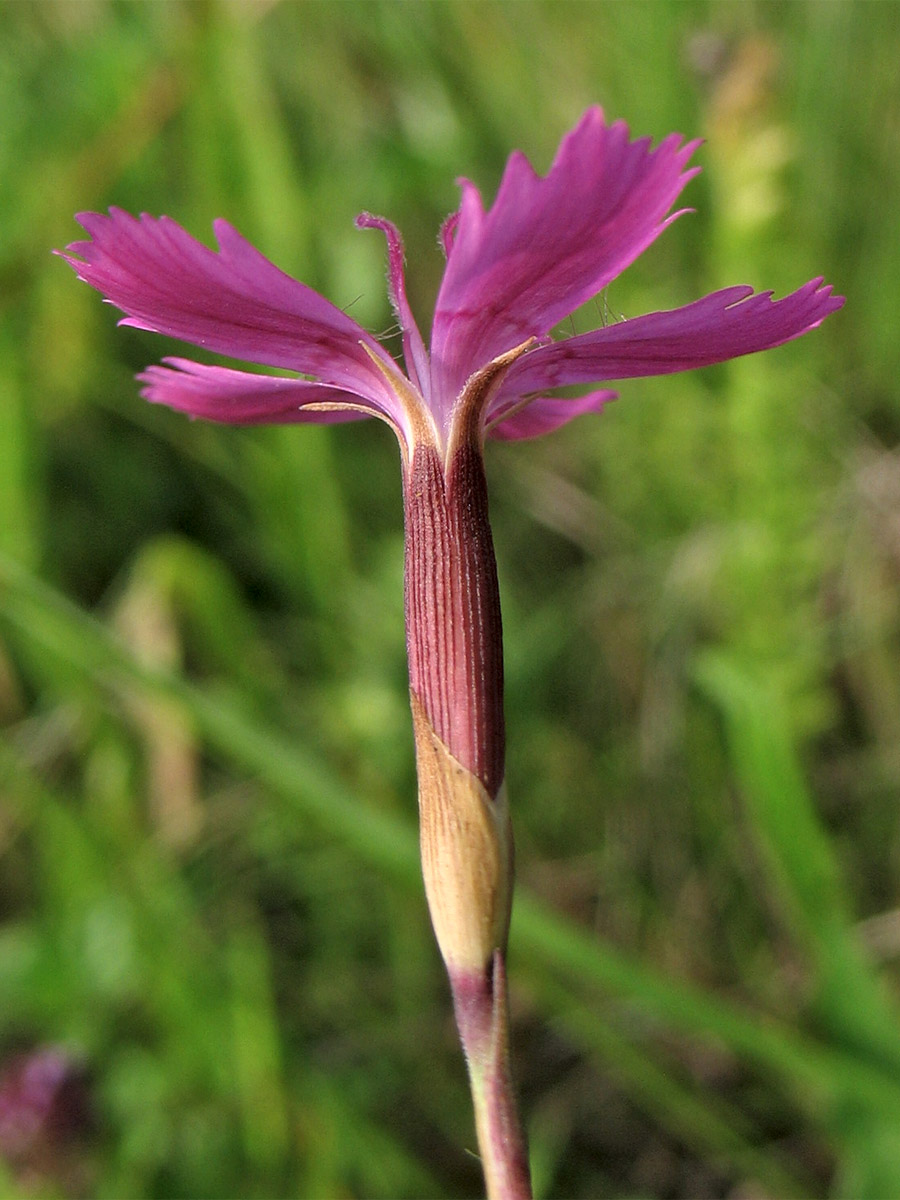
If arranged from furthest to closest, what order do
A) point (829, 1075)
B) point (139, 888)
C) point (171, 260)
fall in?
point (139, 888)
point (829, 1075)
point (171, 260)

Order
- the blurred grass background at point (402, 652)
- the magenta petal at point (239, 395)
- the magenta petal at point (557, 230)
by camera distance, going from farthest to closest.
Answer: the blurred grass background at point (402, 652) → the magenta petal at point (239, 395) → the magenta petal at point (557, 230)

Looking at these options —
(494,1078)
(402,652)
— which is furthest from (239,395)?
(402,652)

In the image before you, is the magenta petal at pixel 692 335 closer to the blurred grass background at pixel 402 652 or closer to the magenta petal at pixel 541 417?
the magenta petal at pixel 541 417

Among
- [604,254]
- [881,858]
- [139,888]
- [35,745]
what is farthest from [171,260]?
[881,858]

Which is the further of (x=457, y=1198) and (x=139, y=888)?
(x=139, y=888)

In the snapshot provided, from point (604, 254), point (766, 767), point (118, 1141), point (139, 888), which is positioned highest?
point (604, 254)

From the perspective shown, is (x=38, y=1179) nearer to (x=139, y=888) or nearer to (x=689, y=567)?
(x=139, y=888)

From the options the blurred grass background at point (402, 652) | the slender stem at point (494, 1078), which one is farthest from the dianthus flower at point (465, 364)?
the blurred grass background at point (402, 652)
